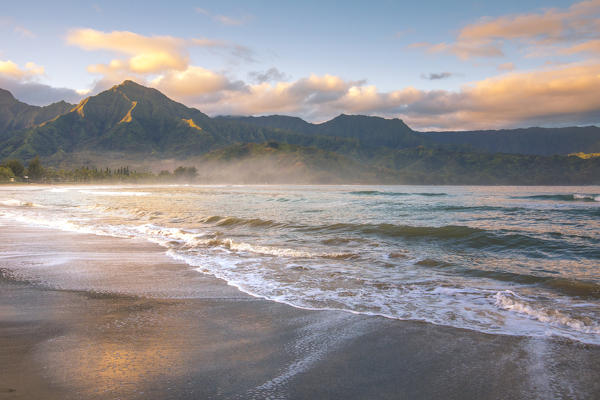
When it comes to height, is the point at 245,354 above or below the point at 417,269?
above

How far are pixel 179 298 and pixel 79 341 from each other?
8.05 feet

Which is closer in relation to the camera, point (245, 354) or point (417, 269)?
point (245, 354)

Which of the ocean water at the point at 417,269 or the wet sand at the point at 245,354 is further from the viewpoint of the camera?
the ocean water at the point at 417,269

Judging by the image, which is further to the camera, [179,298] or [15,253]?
[15,253]

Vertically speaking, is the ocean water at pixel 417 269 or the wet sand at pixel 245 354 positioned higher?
the wet sand at pixel 245 354

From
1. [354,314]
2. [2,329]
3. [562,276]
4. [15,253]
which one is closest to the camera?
[2,329]

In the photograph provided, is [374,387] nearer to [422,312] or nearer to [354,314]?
[354,314]

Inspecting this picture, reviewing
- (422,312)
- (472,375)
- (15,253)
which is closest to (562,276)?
(422,312)

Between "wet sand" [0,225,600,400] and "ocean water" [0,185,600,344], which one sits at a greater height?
"wet sand" [0,225,600,400]

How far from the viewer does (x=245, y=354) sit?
4672 millimetres

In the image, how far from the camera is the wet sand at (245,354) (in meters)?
3.77

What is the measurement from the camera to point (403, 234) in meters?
17.9

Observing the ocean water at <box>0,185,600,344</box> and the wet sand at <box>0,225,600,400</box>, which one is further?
the ocean water at <box>0,185,600,344</box>

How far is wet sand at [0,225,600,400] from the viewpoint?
12.4 ft
